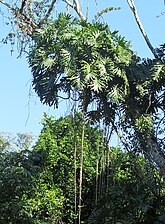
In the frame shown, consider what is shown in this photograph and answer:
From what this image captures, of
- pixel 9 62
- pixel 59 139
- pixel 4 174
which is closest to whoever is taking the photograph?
pixel 9 62

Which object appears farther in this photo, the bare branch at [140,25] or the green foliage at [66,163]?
the green foliage at [66,163]

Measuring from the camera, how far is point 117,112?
372cm

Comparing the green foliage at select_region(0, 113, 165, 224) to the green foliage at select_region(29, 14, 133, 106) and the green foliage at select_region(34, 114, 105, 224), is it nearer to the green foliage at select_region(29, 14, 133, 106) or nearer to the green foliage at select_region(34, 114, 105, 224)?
the green foliage at select_region(34, 114, 105, 224)

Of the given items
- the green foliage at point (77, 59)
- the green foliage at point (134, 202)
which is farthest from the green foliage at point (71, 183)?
the green foliage at point (77, 59)

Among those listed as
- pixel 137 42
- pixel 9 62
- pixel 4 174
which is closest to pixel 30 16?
pixel 9 62

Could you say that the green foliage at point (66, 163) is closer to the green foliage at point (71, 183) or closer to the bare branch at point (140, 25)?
the green foliage at point (71, 183)

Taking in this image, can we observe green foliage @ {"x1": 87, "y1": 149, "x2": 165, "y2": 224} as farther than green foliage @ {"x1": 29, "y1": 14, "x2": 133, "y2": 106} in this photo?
Yes

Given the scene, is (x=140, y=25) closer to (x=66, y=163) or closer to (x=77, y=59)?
(x=77, y=59)

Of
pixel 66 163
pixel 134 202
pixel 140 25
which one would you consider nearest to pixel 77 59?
pixel 140 25

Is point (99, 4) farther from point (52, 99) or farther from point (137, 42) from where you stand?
point (52, 99)

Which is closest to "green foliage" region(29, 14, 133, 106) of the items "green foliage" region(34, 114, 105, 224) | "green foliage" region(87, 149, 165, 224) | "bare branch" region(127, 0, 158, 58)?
"bare branch" region(127, 0, 158, 58)

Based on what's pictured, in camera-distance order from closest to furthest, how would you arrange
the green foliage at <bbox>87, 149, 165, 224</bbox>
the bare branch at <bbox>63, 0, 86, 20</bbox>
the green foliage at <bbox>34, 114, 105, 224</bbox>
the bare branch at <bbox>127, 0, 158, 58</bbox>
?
1. the green foliage at <bbox>87, 149, 165, 224</bbox>
2. the bare branch at <bbox>127, 0, 158, 58</bbox>
3. the bare branch at <bbox>63, 0, 86, 20</bbox>
4. the green foliage at <bbox>34, 114, 105, 224</bbox>

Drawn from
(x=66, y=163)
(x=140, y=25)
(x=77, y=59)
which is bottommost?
(x=66, y=163)

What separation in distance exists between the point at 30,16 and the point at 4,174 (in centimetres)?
155
